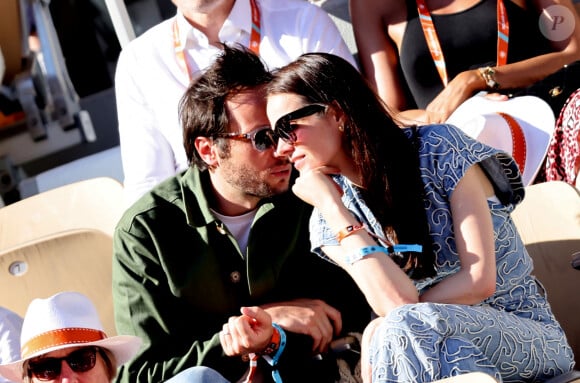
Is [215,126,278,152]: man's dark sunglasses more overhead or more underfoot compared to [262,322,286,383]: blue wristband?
more overhead

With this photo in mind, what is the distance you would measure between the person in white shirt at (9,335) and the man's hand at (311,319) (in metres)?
0.80

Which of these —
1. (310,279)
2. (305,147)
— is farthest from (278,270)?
(305,147)

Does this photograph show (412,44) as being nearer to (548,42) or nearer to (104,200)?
(548,42)

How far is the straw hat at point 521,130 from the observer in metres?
3.52

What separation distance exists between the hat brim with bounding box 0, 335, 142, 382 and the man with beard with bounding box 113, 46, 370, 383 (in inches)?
5.4

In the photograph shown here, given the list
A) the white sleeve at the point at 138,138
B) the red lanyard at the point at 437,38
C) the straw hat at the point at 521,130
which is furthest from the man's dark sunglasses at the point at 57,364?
the red lanyard at the point at 437,38

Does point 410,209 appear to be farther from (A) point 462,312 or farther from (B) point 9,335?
(B) point 9,335

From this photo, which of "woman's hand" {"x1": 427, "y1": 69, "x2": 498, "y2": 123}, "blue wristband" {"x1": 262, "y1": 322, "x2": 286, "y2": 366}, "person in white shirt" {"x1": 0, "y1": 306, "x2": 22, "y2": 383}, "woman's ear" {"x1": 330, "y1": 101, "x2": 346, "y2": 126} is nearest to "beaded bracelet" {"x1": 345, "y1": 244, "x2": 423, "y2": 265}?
"woman's ear" {"x1": 330, "y1": 101, "x2": 346, "y2": 126}

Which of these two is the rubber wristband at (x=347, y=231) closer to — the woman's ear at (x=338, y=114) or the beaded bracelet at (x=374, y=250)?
the beaded bracelet at (x=374, y=250)

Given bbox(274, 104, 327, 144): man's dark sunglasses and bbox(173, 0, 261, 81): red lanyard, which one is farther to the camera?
bbox(173, 0, 261, 81): red lanyard

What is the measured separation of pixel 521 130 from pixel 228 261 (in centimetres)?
115

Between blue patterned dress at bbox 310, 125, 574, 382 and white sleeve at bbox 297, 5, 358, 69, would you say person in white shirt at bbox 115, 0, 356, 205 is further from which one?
blue patterned dress at bbox 310, 125, 574, 382

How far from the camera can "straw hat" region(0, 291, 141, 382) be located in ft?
9.23

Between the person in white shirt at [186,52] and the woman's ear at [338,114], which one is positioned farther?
the person in white shirt at [186,52]
